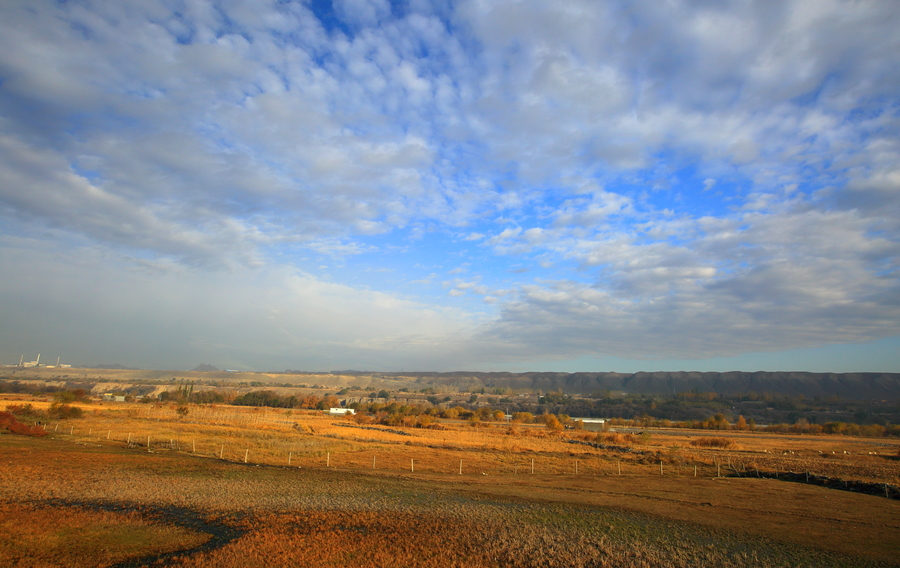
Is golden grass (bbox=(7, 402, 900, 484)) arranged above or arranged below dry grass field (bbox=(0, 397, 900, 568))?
below

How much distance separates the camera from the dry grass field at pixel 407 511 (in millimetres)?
11648

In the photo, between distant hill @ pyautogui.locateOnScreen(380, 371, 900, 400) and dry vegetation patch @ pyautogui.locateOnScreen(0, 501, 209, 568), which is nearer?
dry vegetation patch @ pyautogui.locateOnScreen(0, 501, 209, 568)

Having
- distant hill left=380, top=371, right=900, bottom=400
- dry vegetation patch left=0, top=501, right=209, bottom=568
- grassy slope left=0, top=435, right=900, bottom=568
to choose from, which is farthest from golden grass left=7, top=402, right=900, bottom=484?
distant hill left=380, top=371, right=900, bottom=400

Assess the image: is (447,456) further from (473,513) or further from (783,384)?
(783,384)

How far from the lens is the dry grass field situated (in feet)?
38.2

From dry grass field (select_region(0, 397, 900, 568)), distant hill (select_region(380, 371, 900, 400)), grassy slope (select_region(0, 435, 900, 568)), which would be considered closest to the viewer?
dry grass field (select_region(0, 397, 900, 568))

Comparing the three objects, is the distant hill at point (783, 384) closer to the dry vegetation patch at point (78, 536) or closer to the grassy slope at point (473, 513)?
the grassy slope at point (473, 513)

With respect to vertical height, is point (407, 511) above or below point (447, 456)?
above

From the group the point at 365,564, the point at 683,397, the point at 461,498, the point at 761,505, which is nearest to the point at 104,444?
the point at 461,498

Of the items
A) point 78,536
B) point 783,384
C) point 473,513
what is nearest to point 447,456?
point 473,513

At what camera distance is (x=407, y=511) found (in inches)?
649

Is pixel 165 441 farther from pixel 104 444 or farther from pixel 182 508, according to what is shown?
pixel 182 508

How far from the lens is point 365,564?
35.4 feet

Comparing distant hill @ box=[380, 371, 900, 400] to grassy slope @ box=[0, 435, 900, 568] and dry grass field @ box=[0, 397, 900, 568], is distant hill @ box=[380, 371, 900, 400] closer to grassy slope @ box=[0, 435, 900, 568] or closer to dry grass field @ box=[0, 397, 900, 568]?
dry grass field @ box=[0, 397, 900, 568]
